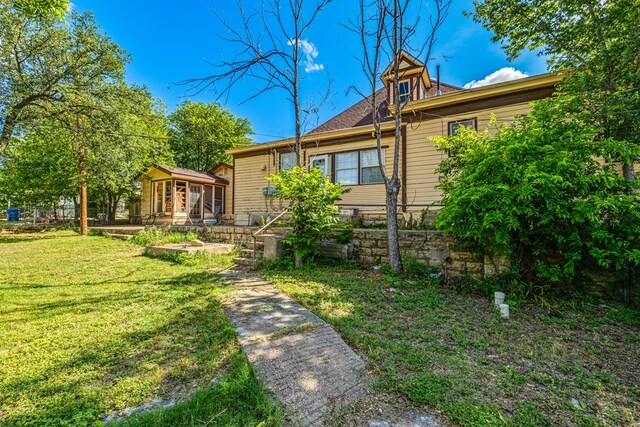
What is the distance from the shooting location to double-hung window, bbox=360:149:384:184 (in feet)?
31.9

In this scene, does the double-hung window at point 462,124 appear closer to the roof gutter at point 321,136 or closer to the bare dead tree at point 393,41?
the roof gutter at point 321,136

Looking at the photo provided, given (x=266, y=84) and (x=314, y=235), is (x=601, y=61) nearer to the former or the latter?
(x=314, y=235)

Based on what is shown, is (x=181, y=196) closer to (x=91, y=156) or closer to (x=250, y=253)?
(x=91, y=156)

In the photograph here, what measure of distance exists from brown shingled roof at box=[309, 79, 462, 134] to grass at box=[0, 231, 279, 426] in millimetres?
8219

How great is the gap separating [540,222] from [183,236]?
9.67 metres

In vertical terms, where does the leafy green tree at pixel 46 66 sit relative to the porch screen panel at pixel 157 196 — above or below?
above

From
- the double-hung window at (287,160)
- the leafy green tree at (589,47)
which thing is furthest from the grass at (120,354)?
the double-hung window at (287,160)

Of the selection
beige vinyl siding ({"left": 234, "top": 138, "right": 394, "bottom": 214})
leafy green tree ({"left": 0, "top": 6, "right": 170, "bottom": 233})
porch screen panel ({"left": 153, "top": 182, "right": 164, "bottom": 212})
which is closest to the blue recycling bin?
porch screen panel ({"left": 153, "top": 182, "right": 164, "bottom": 212})

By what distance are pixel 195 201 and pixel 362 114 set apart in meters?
11.0

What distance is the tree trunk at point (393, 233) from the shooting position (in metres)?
5.31

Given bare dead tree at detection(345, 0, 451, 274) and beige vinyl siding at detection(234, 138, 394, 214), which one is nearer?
bare dead tree at detection(345, 0, 451, 274)

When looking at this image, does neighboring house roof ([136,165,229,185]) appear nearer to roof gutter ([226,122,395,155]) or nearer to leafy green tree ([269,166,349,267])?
roof gutter ([226,122,395,155])

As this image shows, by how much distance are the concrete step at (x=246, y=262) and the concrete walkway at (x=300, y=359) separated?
2564mm

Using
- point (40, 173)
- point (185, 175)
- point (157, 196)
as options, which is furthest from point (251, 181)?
point (40, 173)
